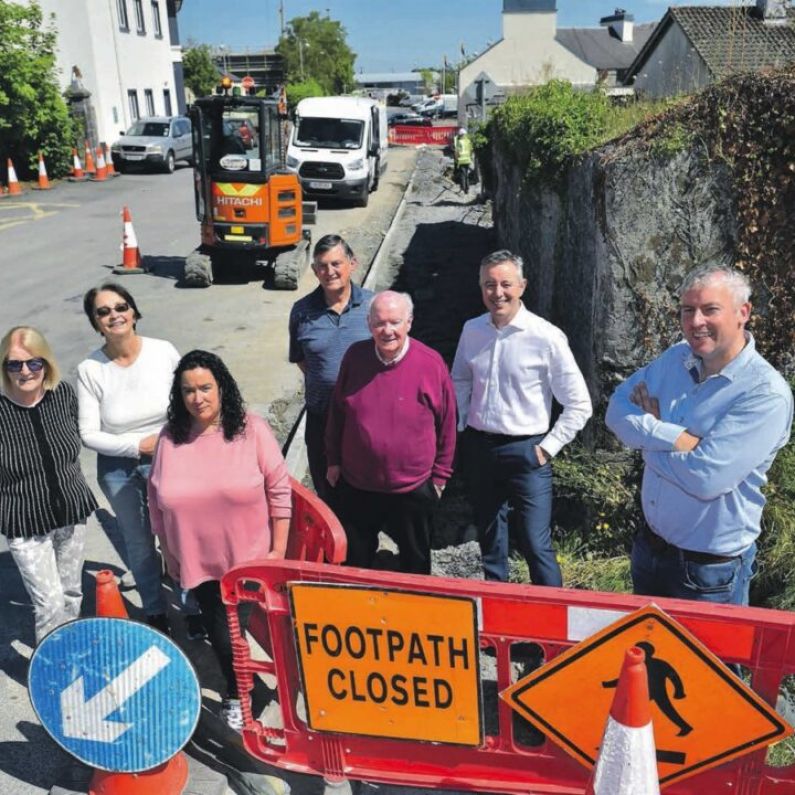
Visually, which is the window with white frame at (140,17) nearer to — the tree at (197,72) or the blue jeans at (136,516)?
the tree at (197,72)

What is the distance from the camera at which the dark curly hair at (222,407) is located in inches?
122

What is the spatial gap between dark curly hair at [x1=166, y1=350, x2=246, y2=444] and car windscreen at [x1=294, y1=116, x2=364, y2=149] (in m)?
19.2

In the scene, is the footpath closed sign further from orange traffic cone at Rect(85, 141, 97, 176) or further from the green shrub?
orange traffic cone at Rect(85, 141, 97, 176)

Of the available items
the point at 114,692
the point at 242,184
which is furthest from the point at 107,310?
the point at 242,184

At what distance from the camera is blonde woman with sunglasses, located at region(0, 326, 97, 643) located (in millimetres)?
3371

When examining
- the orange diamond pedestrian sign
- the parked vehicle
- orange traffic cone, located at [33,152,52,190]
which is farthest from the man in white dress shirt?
the parked vehicle

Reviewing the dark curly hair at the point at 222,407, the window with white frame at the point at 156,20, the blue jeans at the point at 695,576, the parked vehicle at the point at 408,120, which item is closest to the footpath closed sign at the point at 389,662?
the dark curly hair at the point at 222,407

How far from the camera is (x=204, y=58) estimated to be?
179 ft

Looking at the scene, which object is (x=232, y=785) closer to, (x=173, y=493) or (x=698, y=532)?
(x=173, y=493)

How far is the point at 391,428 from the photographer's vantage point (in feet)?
11.5

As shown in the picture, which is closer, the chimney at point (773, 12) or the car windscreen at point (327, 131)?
the chimney at point (773, 12)

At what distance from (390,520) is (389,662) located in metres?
1.09

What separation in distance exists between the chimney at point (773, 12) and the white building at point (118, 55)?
23.6 m

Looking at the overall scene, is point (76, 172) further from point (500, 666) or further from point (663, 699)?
point (663, 699)
